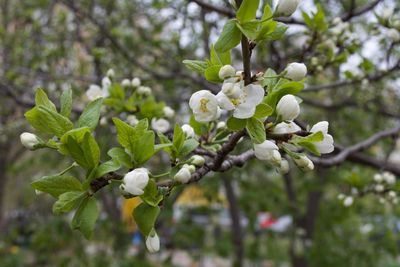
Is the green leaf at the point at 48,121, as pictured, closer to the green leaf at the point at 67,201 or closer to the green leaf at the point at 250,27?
the green leaf at the point at 67,201

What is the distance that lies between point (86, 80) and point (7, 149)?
10.6 ft

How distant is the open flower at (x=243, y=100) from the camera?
0.99 meters

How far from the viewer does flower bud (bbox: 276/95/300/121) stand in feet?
3.48

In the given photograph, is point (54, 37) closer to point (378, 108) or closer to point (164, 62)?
point (164, 62)

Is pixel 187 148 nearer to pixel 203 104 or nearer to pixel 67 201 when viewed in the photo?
pixel 203 104

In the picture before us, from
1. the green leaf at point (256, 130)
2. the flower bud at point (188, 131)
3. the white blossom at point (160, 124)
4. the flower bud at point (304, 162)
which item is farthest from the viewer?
the white blossom at point (160, 124)

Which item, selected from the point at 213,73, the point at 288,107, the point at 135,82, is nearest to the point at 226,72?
the point at 213,73

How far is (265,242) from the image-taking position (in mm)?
5879

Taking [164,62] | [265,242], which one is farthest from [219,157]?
[265,242]

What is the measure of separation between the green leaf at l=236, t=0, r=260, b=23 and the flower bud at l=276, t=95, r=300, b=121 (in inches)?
9.1

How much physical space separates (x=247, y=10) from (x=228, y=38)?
0.07 metres

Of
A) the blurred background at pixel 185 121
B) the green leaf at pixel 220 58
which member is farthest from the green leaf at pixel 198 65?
the blurred background at pixel 185 121

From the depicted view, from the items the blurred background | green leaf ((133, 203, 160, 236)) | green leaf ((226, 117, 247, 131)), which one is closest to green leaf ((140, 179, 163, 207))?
green leaf ((133, 203, 160, 236))

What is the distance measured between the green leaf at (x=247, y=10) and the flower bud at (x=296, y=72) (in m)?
0.22
